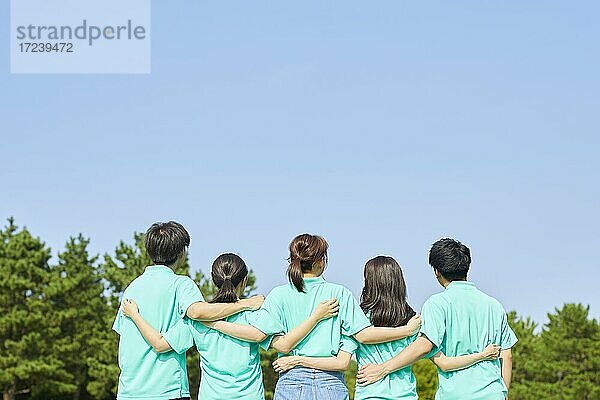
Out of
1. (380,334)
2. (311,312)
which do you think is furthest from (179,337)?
(380,334)

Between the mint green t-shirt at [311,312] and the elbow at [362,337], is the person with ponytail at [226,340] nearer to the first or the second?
the mint green t-shirt at [311,312]

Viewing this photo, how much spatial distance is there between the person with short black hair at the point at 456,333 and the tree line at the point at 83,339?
28100 mm

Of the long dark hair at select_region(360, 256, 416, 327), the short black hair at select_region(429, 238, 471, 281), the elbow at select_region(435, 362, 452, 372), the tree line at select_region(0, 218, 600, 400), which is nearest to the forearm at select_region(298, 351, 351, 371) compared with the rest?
the long dark hair at select_region(360, 256, 416, 327)

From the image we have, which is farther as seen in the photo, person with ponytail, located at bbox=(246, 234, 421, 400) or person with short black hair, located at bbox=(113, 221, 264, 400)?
person with short black hair, located at bbox=(113, 221, 264, 400)

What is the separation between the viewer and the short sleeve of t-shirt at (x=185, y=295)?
6.34 m

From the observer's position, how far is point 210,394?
21.1 ft

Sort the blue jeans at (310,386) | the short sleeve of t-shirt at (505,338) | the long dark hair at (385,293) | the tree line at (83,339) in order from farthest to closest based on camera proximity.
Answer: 1. the tree line at (83,339)
2. the short sleeve of t-shirt at (505,338)
3. the long dark hair at (385,293)
4. the blue jeans at (310,386)

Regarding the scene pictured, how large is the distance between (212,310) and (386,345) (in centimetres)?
116

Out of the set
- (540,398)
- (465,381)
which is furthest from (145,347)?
(540,398)

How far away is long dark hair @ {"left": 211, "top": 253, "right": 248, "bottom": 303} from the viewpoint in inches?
253

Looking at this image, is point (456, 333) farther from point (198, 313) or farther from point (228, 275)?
point (198, 313)

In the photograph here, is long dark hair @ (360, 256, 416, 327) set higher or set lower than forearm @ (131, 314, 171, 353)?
higher

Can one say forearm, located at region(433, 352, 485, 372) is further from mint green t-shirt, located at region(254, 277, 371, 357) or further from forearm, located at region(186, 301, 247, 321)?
forearm, located at region(186, 301, 247, 321)

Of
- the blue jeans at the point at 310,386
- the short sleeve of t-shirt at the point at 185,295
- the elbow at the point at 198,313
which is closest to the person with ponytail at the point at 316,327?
the blue jeans at the point at 310,386
